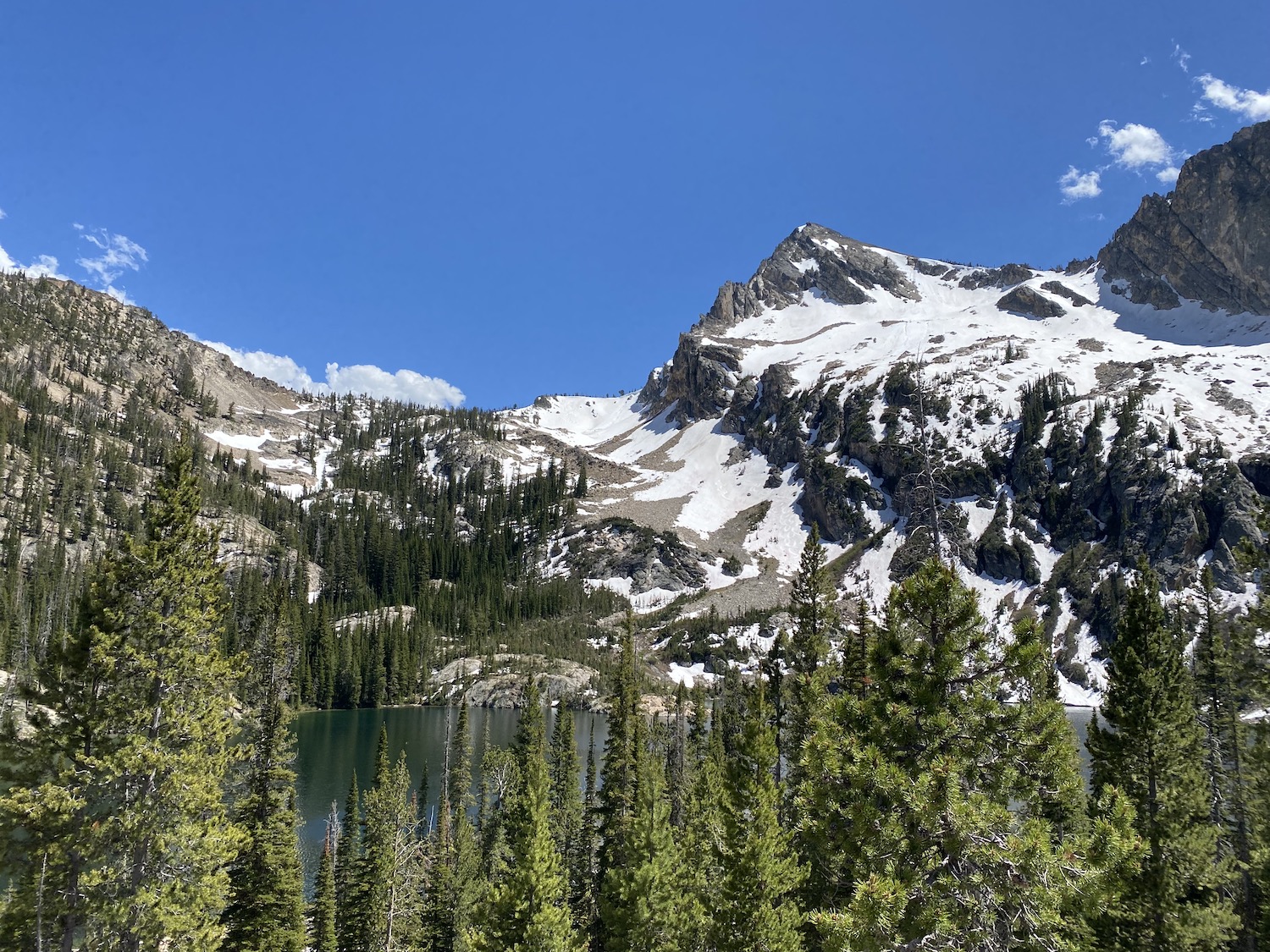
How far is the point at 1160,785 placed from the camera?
84.9 feet

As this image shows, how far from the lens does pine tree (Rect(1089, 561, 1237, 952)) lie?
22391 mm

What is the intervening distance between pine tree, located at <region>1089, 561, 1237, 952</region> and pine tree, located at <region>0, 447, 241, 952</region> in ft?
89.2

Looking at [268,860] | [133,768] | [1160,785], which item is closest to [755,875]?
[1160,785]

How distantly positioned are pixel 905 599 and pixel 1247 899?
88.5ft

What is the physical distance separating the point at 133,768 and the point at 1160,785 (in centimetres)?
3362

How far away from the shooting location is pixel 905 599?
12742 mm

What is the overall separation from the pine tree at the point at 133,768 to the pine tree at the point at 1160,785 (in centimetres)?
2720

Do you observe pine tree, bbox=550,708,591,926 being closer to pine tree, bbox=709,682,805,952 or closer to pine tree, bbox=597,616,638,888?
pine tree, bbox=597,616,638,888

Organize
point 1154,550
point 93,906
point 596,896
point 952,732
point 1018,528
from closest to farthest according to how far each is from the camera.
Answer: point 952,732
point 93,906
point 596,896
point 1154,550
point 1018,528

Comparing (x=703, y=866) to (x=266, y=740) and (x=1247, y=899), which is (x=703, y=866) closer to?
(x=266, y=740)

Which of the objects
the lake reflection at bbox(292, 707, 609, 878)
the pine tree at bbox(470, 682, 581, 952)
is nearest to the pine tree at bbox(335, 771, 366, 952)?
the lake reflection at bbox(292, 707, 609, 878)

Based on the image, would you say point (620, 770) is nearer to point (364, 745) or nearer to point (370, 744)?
point (364, 745)

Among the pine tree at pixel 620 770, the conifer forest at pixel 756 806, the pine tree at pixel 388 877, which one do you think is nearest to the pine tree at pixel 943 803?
the conifer forest at pixel 756 806

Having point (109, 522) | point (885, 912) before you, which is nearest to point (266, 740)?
point (885, 912)
